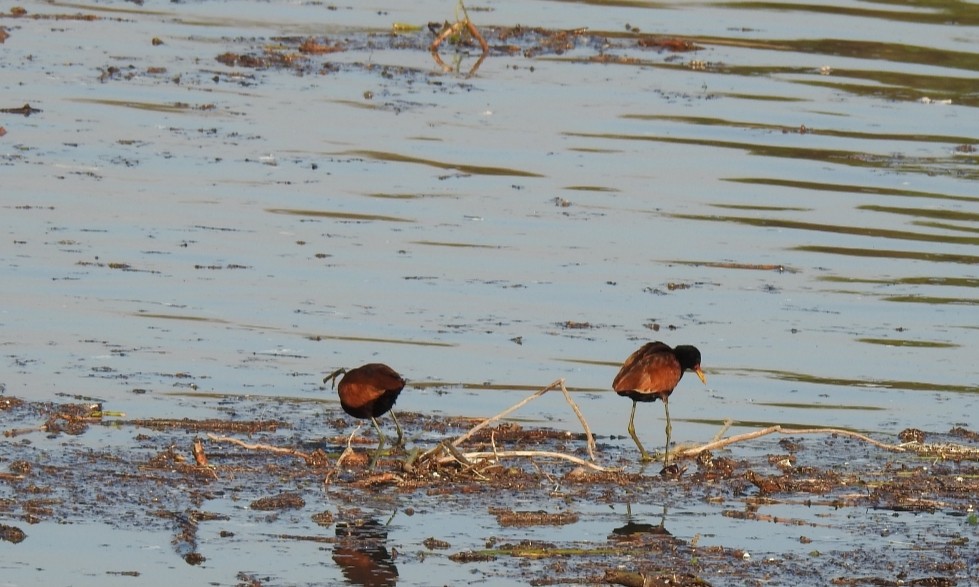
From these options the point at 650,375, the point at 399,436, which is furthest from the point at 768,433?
the point at 399,436

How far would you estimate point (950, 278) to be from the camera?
14.1 meters

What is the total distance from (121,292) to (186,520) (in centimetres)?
460

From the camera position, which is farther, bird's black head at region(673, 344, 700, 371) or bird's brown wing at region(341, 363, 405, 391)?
bird's black head at region(673, 344, 700, 371)

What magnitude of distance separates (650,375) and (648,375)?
13 millimetres

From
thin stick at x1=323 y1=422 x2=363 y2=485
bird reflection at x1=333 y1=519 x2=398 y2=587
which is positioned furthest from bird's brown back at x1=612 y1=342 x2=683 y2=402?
bird reflection at x1=333 y1=519 x2=398 y2=587

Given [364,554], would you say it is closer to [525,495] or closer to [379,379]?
[525,495]

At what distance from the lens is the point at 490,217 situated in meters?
15.0

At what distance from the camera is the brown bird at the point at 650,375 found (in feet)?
29.9

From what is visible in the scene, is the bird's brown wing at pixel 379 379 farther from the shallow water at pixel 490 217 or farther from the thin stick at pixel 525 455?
the shallow water at pixel 490 217

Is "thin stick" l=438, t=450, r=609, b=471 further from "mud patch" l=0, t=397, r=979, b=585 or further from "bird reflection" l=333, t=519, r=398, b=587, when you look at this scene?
"bird reflection" l=333, t=519, r=398, b=587

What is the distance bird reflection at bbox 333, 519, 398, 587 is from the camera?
23.7 feet

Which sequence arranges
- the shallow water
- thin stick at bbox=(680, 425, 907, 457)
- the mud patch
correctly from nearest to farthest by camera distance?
the mud patch → thin stick at bbox=(680, 425, 907, 457) → the shallow water

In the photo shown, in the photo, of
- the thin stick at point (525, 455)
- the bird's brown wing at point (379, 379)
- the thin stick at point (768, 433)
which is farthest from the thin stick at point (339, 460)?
the thin stick at point (768, 433)

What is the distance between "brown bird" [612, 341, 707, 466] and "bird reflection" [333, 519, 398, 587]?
1.74 meters
